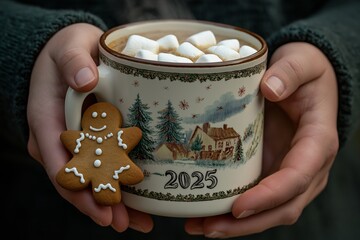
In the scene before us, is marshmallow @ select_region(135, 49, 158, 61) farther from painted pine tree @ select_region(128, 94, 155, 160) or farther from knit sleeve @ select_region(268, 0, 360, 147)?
knit sleeve @ select_region(268, 0, 360, 147)

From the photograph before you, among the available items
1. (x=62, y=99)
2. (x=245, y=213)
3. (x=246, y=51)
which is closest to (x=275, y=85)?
(x=246, y=51)

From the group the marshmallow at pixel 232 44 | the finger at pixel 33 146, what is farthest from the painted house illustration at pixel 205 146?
the finger at pixel 33 146

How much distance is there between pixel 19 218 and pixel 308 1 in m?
0.68

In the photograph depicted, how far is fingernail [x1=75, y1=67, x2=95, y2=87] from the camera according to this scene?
580 mm

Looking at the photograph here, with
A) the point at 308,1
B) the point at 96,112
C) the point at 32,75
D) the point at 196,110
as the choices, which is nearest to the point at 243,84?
the point at 196,110

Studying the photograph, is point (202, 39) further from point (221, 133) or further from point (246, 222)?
point (246, 222)

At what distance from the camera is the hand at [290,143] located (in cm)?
64

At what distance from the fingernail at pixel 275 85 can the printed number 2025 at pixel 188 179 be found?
0.39 ft

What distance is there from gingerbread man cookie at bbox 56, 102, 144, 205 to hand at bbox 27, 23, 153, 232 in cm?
3

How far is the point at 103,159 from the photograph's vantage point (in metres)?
0.59

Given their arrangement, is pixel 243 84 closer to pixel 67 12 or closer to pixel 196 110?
pixel 196 110

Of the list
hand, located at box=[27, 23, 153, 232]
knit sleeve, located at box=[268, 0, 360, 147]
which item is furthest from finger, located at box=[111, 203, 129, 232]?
knit sleeve, located at box=[268, 0, 360, 147]

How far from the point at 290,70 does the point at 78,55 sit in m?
0.26

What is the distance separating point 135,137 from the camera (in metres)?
0.58
